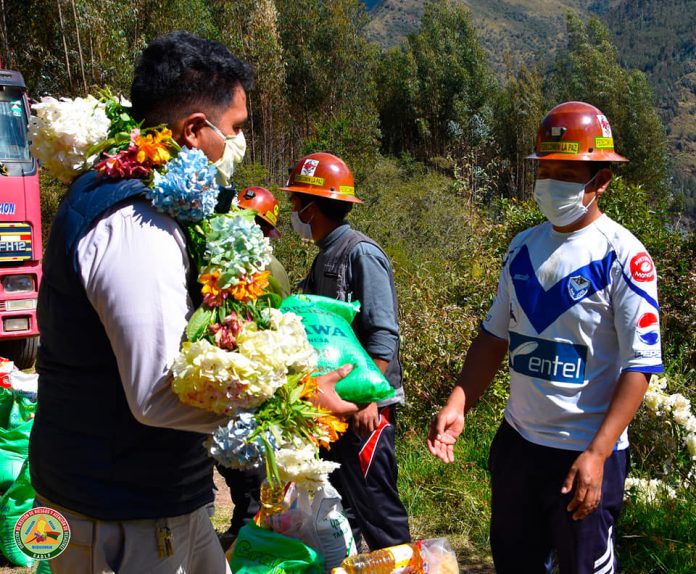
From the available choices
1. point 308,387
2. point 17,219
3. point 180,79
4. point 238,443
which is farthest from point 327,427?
point 17,219

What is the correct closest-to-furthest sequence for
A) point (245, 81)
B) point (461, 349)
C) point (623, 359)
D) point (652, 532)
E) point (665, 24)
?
point (245, 81) < point (623, 359) < point (652, 532) < point (461, 349) < point (665, 24)

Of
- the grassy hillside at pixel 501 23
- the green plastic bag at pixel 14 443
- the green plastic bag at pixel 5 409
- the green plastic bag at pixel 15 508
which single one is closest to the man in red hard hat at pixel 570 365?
the green plastic bag at pixel 15 508

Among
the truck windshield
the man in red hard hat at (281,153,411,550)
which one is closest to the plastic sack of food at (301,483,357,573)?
the man in red hard hat at (281,153,411,550)

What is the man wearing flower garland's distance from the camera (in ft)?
4.69

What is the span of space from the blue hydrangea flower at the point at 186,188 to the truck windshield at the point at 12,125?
5.96m

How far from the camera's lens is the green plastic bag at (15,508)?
11.1 feet

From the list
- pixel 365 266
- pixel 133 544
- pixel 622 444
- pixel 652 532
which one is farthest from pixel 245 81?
pixel 652 532

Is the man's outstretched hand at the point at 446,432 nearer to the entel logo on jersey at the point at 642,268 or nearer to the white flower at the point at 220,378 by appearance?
the entel logo on jersey at the point at 642,268

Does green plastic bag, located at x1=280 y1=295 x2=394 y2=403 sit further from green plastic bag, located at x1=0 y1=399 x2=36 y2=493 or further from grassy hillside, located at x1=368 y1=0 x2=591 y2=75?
grassy hillside, located at x1=368 y1=0 x2=591 y2=75

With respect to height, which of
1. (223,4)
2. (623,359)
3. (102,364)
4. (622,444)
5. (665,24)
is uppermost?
(665,24)

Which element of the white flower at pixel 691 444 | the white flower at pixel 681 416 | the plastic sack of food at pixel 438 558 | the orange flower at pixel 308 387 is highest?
the orange flower at pixel 308 387

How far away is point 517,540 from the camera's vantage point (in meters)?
2.39

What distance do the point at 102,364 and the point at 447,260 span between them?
6055 millimetres

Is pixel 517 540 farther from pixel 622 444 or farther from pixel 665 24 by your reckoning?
pixel 665 24
